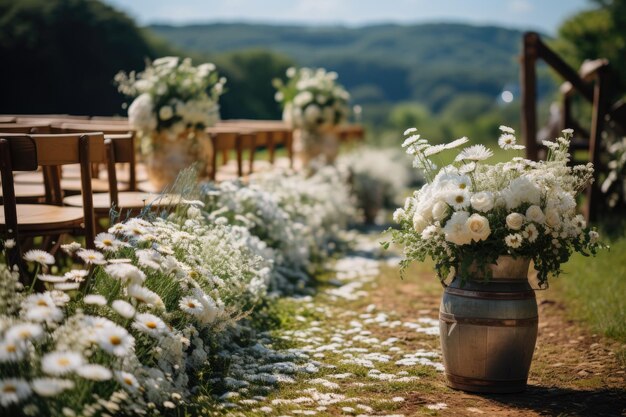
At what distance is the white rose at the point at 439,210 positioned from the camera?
400 cm

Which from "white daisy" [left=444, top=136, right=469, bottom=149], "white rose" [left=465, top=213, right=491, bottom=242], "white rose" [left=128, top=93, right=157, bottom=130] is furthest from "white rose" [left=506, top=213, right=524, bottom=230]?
"white rose" [left=128, top=93, right=157, bottom=130]

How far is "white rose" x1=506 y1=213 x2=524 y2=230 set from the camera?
3.88 meters

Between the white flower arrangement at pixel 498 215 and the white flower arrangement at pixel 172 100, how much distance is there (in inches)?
139

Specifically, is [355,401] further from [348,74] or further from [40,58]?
[348,74]

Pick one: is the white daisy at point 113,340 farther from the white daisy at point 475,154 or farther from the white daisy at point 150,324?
the white daisy at point 475,154

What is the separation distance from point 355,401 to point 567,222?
141cm

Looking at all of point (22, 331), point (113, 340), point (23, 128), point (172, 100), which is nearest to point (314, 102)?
point (172, 100)

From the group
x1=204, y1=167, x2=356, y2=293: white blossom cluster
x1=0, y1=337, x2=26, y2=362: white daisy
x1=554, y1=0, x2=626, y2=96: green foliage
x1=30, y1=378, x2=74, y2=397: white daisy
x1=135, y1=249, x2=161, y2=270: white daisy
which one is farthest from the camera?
x1=554, y1=0, x2=626, y2=96: green foliage

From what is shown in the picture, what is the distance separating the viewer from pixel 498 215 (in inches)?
159

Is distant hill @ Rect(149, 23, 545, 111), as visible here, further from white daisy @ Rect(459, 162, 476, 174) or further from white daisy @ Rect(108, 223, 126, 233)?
white daisy @ Rect(459, 162, 476, 174)

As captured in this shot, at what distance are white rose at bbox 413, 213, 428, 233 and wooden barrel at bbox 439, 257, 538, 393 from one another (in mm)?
359

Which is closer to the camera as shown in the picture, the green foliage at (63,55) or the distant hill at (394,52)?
the green foliage at (63,55)

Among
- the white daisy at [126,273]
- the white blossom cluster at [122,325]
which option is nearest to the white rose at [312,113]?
the white blossom cluster at [122,325]

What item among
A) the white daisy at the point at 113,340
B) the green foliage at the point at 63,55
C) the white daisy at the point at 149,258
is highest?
the green foliage at the point at 63,55
